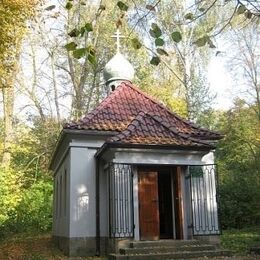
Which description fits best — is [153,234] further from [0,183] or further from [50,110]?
[50,110]

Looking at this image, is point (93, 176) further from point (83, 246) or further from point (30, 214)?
point (30, 214)

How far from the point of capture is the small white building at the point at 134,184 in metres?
12.9

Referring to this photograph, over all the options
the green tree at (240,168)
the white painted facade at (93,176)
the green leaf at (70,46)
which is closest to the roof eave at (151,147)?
the white painted facade at (93,176)

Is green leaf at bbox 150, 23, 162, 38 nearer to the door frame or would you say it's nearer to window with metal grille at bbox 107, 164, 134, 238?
window with metal grille at bbox 107, 164, 134, 238

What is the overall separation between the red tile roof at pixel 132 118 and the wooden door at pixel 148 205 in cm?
139

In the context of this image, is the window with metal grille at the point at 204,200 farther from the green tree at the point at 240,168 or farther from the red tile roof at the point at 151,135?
the green tree at the point at 240,168

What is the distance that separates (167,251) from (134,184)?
2334 mm

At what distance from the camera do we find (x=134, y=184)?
13.3 m

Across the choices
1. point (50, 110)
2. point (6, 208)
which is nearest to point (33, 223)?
point (6, 208)

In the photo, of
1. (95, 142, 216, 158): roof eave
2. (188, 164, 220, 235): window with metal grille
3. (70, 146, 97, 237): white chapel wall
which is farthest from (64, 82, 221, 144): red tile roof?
(188, 164, 220, 235): window with metal grille

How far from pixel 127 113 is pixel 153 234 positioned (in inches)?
178

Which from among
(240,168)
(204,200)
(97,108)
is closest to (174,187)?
(204,200)

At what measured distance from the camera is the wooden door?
13.2m

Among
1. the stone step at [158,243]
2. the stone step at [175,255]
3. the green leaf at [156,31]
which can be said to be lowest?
the stone step at [175,255]
